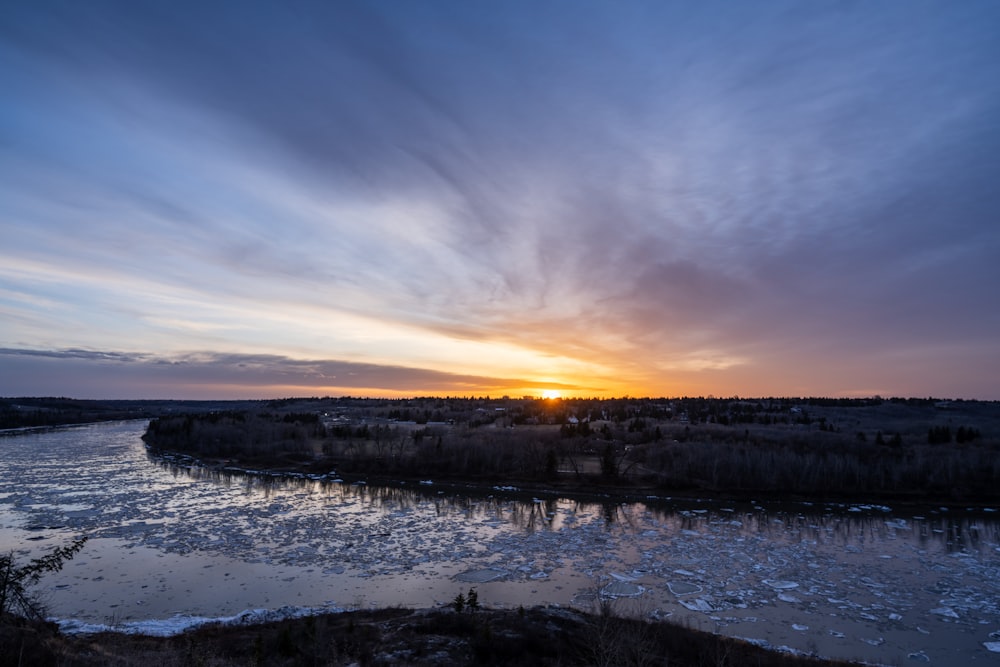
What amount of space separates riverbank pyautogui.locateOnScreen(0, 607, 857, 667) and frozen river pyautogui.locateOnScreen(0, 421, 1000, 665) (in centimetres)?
199

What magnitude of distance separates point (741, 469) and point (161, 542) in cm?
3785

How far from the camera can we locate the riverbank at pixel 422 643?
11195mm

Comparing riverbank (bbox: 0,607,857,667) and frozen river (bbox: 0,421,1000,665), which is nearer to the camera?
riverbank (bbox: 0,607,857,667)

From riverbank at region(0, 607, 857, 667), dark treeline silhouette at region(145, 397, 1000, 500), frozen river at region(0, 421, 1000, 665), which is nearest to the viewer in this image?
riverbank at region(0, 607, 857, 667)

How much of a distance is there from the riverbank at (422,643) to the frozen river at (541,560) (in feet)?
6.52

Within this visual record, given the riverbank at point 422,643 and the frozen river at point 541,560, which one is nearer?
the riverbank at point 422,643

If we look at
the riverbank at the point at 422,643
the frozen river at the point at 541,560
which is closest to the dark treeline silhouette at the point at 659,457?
the frozen river at the point at 541,560

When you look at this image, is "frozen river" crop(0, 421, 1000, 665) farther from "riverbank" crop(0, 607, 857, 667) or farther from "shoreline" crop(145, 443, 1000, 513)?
"riverbank" crop(0, 607, 857, 667)

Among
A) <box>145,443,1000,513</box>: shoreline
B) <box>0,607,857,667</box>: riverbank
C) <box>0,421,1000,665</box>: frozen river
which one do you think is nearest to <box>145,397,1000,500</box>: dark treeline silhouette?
<box>145,443,1000,513</box>: shoreline

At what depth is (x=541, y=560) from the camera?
75.0 feet

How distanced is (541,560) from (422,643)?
34.5 feet

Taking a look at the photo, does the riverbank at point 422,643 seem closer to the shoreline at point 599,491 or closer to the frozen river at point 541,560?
the frozen river at point 541,560

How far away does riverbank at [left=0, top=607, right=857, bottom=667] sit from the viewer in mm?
11195

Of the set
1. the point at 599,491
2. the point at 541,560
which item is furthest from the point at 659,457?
the point at 541,560
